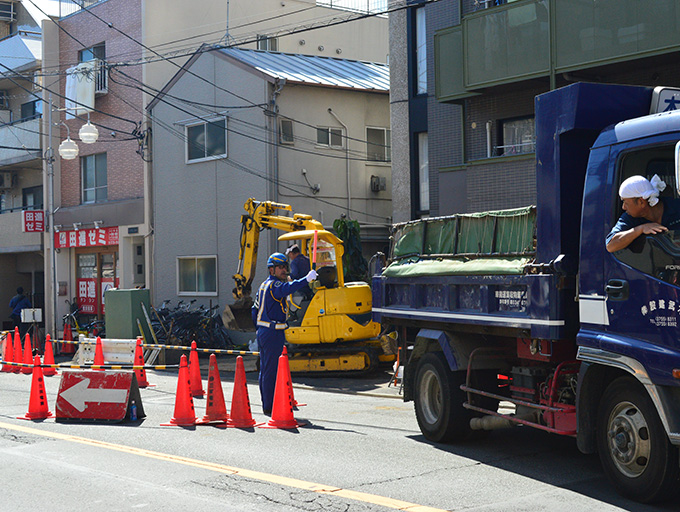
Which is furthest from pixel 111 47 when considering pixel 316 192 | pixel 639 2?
pixel 639 2

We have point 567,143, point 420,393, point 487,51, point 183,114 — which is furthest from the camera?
point 183,114

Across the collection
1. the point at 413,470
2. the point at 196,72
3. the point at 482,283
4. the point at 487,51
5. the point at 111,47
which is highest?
the point at 111,47

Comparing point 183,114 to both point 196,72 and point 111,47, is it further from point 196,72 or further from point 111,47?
point 111,47

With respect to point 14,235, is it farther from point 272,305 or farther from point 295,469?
point 295,469

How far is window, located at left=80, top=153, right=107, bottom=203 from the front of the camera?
99.7 ft

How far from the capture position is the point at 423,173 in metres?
21.8

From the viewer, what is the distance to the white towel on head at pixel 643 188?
6789mm

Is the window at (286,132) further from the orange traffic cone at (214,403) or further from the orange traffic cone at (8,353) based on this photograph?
the orange traffic cone at (214,403)

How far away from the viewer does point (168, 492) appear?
24.7 feet

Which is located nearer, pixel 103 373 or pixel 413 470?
pixel 413 470

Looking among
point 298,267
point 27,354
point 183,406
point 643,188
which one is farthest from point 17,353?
point 643,188

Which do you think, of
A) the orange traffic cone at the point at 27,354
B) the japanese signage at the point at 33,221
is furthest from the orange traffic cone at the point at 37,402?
the japanese signage at the point at 33,221

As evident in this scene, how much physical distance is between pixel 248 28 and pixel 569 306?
25246 mm

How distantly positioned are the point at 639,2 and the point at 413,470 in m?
10.1
